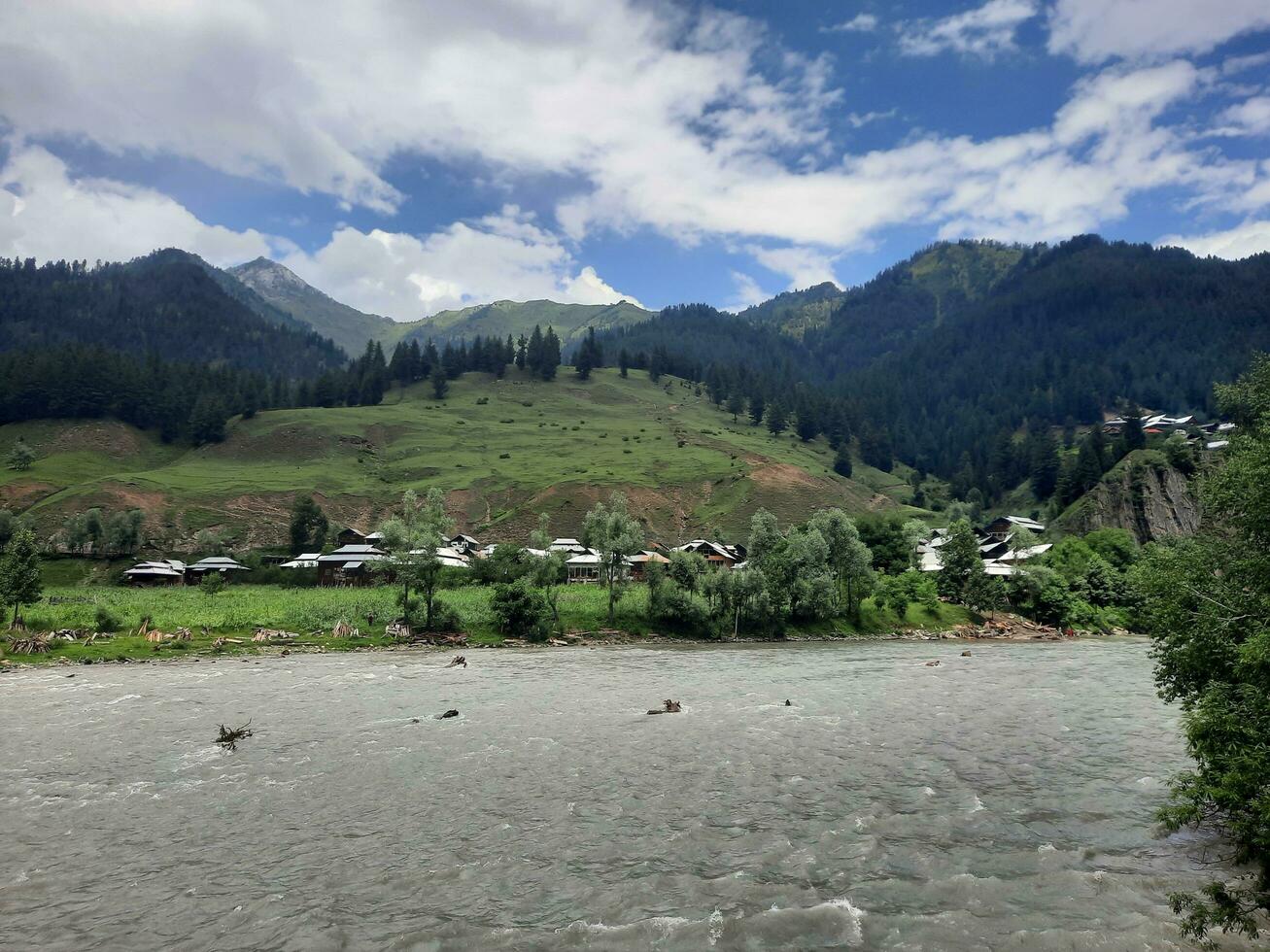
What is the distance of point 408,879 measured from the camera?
706 inches

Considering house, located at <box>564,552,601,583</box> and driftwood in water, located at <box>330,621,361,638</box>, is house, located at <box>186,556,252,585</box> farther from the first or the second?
driftwood in water, located at <box>330,621,361,638</box>

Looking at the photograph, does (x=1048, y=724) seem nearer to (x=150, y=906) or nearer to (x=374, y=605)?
(x=150, y=906)

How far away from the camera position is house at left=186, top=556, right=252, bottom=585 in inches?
4254

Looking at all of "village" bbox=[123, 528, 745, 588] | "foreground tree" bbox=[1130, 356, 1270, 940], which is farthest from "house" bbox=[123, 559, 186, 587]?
"foreground tree" bbox=[1130, 356, 1270, 940]

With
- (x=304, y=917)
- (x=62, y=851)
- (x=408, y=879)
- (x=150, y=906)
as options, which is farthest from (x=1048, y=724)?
(x=62, y=851)

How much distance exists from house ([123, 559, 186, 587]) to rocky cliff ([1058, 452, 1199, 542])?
16106 cm

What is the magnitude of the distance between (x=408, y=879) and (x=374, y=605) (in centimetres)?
6287

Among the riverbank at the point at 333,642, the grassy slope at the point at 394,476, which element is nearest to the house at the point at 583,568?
the grassy slope at the point at 394,476

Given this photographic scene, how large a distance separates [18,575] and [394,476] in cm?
10437

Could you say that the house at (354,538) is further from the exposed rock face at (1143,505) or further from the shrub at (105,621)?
the exposed rock face at (1143,505)

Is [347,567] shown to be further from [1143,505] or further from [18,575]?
[1143,505]

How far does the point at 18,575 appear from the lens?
58.0m

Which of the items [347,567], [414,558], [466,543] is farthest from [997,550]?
[347,567]

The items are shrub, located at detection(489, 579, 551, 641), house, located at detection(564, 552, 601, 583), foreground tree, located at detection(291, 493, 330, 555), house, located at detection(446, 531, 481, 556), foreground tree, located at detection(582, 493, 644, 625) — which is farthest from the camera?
foreground tree, located at detection(291, 493, 330, 555)
